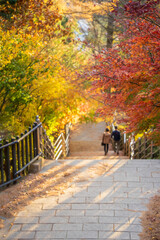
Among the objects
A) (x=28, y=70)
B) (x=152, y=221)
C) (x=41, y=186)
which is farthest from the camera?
(x=28, y=70)

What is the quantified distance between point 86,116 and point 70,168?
9.68 meters

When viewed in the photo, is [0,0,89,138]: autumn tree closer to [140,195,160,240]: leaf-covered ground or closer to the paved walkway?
the paved walkway

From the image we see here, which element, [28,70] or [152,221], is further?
[28,70]

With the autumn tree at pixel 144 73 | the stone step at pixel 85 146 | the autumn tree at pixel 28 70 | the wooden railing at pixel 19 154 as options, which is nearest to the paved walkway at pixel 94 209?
the wooden railing at pixel 19 154

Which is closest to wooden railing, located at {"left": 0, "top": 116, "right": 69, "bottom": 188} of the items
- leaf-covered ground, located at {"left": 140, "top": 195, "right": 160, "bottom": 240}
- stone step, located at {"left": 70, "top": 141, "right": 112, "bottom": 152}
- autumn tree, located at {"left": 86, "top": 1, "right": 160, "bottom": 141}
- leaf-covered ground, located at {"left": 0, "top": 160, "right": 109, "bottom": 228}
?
leaf-covered ground, located at {"left": 0, "top": 160, "right": 109, "bottom": 228}

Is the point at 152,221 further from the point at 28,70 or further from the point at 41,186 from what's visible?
the point at 28,70

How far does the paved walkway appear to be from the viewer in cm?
461

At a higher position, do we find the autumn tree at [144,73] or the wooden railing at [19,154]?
the autumn tree at [144,73]

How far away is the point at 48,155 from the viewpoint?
35.0 feet

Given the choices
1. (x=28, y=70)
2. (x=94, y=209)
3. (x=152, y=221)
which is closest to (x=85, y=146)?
(x=28, y=70)

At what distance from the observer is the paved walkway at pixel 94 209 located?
15.1ft

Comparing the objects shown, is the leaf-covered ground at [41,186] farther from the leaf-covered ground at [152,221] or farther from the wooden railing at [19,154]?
the leaf-covered ground at [152,221]

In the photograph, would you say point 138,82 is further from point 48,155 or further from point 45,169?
point 48,155

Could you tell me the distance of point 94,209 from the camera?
5.34m
